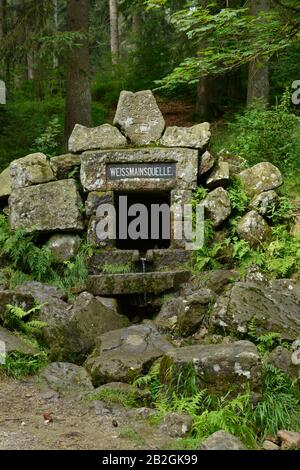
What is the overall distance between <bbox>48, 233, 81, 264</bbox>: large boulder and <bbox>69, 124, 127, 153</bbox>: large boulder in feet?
5.08

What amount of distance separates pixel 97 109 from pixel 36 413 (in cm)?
1384

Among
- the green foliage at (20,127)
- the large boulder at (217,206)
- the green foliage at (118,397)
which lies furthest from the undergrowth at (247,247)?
the green foliage at (20,127)

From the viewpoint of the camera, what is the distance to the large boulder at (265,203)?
A: 29.0 ft

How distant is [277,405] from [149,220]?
5.21 metres

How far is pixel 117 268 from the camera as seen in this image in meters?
8.70

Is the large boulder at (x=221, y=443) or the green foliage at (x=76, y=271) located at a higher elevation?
the green foliage at (x=76, y=271)

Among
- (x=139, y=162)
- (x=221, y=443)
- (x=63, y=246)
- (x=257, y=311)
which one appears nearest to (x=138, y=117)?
(x=139, y=162)

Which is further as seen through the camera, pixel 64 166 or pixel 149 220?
pixel 149 220


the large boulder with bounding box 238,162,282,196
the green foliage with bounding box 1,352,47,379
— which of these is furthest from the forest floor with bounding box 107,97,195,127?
the green foliage with bounding box 1,352,47,379

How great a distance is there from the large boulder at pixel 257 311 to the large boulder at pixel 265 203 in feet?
6.96

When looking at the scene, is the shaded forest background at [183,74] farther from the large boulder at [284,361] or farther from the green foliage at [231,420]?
the green foliage at [231,420]

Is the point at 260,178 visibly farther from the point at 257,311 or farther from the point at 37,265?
the point at 37,265

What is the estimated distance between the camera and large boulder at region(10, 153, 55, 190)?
30.4ft
